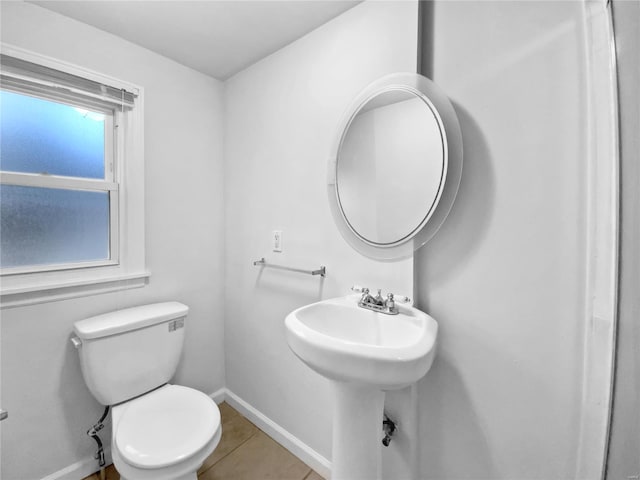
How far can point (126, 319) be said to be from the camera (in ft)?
4.36

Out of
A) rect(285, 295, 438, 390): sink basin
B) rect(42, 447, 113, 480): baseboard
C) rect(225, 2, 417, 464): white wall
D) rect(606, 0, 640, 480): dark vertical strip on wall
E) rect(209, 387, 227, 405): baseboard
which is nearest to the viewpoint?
rect(606, 0, 640, 480): dark vertical strip on wall

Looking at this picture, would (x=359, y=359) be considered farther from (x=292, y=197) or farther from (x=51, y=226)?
(x=51, y=226)

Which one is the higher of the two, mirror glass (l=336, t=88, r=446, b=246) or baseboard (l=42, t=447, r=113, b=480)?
mirror glass (l=336, t=88, r=446, b=246)

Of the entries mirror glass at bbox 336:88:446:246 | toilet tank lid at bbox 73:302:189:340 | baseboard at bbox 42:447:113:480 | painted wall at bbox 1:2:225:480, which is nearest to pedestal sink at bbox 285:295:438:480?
mirror glass at bbox 336:88:446:246

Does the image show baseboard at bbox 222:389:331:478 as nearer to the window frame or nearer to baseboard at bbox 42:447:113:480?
baseboard at bbox 42:447:113:480

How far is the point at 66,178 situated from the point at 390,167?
1.55m

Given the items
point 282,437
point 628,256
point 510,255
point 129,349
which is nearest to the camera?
point 628,256

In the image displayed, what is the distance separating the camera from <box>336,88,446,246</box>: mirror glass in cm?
104

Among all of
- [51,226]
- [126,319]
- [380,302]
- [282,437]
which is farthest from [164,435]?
[51,226]

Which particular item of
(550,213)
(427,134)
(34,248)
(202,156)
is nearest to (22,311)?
(34,248)

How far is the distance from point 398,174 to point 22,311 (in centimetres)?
172

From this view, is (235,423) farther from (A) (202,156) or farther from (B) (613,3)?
(B) (613,3)

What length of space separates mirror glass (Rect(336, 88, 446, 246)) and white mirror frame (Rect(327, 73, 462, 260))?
1 centimetres

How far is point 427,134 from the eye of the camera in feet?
3.40
